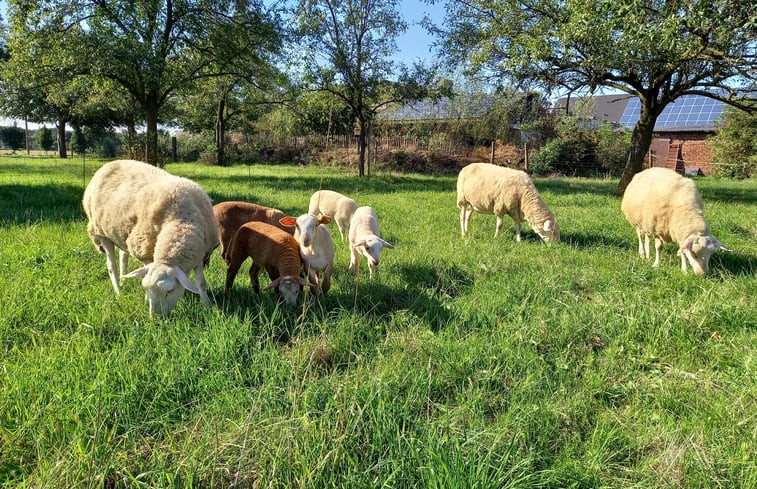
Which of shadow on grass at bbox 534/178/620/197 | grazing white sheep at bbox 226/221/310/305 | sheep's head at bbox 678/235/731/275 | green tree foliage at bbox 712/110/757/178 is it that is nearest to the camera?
grazing white sheep at bbox 226/221/310/305

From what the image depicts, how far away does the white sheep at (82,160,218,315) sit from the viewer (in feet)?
11.5

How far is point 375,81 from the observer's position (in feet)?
58.6

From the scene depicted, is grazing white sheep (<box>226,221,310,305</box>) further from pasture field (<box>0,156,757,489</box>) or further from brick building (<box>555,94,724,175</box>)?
brick building (<box>555,94,724,175</box>)

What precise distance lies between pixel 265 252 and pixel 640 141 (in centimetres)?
1461

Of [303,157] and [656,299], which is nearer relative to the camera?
[656,299]

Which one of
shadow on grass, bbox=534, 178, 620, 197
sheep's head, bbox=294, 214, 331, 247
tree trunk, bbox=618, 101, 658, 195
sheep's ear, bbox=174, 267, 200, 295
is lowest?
sheep's ear, bbox=174, 267, 200, 295

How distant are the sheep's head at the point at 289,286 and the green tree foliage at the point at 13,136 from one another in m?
61.4

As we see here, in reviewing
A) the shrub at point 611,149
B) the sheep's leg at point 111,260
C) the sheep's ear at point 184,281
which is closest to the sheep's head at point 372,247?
the sheep's ear at point 184,281

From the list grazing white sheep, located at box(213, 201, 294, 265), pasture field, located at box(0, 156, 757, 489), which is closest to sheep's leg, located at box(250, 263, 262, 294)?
pasture field, located at box(0, 156, 757, 489)

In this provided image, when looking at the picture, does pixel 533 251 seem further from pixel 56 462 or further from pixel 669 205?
pixel 56 462

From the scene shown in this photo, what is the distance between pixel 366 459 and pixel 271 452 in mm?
460

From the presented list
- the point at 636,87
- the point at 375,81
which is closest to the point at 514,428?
the point at 636,87

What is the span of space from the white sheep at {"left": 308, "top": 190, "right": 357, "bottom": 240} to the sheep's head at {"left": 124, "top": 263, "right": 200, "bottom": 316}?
3687 millimetres

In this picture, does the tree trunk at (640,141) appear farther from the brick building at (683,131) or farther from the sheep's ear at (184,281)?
the sheep's ear at (184,281)
